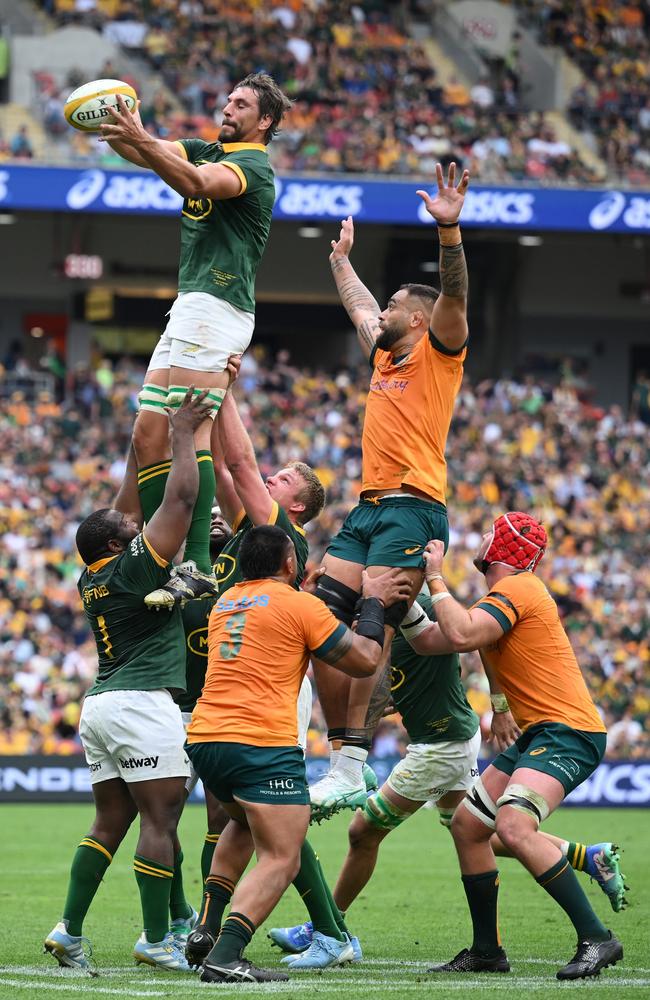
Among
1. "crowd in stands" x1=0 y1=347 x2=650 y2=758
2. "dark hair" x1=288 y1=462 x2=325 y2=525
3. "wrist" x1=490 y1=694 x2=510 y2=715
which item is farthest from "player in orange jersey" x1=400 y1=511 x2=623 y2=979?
"crowd in stands" x1=0 y1=347 x2=650 y2=758

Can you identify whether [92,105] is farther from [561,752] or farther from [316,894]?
[316,894]

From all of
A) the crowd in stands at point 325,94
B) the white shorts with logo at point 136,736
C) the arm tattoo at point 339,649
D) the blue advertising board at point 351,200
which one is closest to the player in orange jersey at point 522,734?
the arm tattoo at point 339,649

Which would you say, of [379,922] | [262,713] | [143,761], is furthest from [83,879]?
[379,922]

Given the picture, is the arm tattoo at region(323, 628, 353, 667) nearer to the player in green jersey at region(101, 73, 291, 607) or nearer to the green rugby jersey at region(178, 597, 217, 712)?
the player in green jersey at region(101, 73, 291, 607)

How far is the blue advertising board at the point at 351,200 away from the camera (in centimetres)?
2561

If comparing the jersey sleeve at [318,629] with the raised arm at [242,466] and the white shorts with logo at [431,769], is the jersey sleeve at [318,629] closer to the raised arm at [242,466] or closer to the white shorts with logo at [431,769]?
the raised arm at [242,466]

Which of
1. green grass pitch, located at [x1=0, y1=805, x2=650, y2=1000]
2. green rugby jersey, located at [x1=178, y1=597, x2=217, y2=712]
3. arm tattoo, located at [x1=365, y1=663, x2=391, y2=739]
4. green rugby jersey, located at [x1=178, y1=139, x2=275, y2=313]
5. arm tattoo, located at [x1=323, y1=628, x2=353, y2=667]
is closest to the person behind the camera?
green grass pitch, located at [x1=0, y1=805, x2=650, y2=1000]

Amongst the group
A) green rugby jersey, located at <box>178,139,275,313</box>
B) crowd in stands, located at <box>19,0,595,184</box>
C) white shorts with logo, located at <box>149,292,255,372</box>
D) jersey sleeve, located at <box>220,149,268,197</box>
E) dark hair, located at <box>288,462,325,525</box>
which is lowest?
dark hair, located at <box>288,462,325,525</box>

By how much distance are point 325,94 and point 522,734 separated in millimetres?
22986

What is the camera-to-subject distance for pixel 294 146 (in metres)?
27.5

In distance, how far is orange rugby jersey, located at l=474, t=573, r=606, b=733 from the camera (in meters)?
7.67

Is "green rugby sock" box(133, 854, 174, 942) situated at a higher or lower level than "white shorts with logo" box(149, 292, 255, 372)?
lower

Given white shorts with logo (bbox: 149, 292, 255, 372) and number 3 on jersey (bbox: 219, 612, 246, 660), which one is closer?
number 3 on jersey (bbox: 219, 612, 246, 660)

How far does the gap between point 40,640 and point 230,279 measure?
13296 mm
